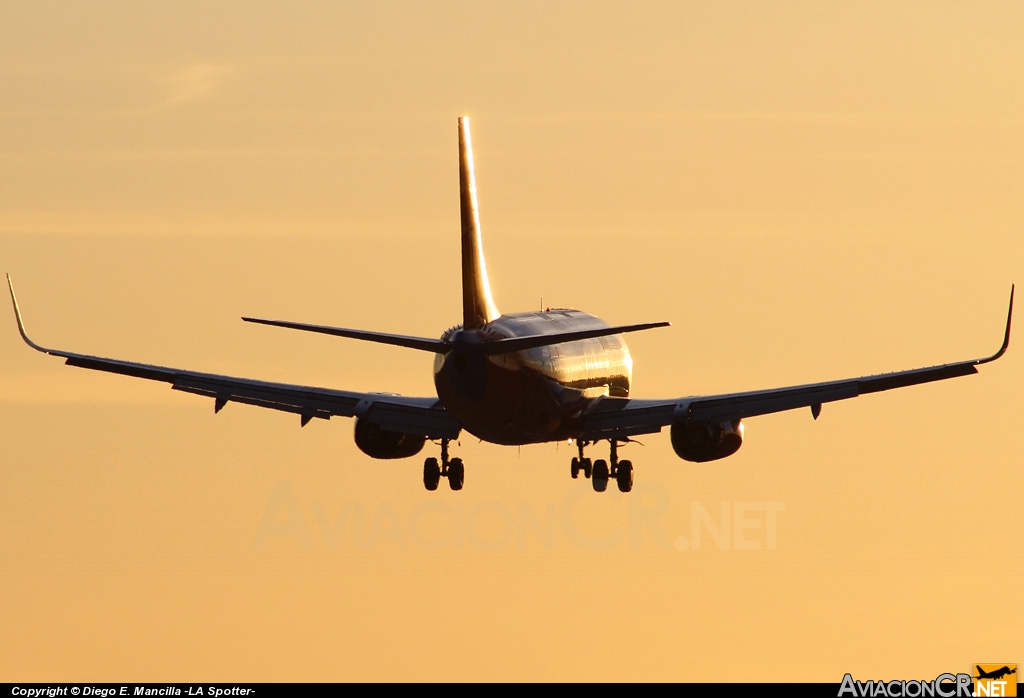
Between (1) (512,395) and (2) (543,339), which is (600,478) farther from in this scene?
(2) (543,339)

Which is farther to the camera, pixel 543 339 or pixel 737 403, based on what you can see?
pixel 737 403

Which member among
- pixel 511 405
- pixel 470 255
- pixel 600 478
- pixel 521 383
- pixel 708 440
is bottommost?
pixel 600 478

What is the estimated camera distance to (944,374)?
340ft

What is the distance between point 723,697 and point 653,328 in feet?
53.7

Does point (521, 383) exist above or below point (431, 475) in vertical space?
above

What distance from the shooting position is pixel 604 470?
116m

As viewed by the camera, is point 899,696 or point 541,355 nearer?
point 899,696

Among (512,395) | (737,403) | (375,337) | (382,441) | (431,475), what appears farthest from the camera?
(382,441)

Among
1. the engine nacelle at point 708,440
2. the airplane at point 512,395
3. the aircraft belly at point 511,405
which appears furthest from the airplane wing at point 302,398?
the engine nacelle at point 708,440

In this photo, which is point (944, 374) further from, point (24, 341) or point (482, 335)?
point (24, 341)

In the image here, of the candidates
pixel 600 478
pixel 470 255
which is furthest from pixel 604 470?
pixel 470 255

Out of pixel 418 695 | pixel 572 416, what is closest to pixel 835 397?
pixel 572 416

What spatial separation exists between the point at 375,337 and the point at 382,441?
19.3 metres

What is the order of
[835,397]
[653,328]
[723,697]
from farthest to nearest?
[835,397]
[723,697]
[653,328]
